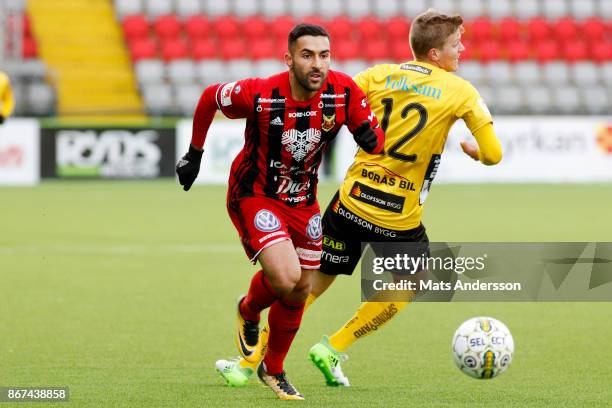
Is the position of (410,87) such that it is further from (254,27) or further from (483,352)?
(254,27)

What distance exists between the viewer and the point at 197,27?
79.1 ft

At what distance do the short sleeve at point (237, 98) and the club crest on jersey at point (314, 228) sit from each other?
602 millimetres

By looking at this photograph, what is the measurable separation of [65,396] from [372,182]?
6.06ft

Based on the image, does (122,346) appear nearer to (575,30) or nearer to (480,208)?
(480,208)

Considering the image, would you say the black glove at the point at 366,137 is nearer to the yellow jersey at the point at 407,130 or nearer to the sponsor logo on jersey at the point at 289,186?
the sponsor logo on jersey at the point at 289,186

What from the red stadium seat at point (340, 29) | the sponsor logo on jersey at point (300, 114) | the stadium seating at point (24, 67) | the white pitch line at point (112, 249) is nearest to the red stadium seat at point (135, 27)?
the stadium seating at point (24, 67)

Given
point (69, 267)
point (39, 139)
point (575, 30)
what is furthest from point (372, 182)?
point (575, 30)

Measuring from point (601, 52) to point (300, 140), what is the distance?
2136 cm

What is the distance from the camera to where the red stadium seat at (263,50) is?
23.7m

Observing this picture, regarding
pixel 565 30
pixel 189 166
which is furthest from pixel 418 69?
pixel 565 30

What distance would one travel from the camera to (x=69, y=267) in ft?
33.6

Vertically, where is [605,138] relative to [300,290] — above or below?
below

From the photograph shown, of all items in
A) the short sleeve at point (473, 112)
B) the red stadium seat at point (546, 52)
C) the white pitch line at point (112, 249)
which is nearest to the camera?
the short sleeve at point (473, 112)

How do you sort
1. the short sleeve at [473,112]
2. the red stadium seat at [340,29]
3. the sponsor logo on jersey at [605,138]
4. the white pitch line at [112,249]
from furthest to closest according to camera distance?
the red stadium seat at [340,29] < the sponsor logo on jersey at [605,138] < the white pitch line at [112,249] < the short sleeve at [473,112]
